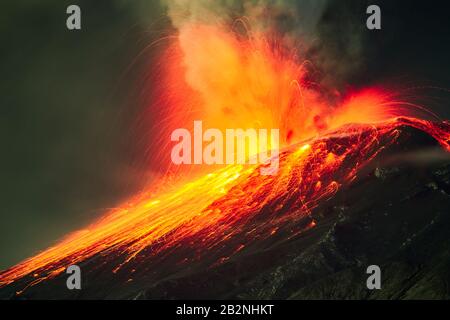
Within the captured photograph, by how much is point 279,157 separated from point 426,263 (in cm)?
2579

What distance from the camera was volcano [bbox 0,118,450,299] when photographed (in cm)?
5572

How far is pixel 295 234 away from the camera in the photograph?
62250mm

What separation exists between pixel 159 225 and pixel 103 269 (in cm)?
1001

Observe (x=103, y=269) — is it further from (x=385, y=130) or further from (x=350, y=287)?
(x=385, y=130)

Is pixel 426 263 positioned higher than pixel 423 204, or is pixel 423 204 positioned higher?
pixel 423 204

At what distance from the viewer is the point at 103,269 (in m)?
66.3

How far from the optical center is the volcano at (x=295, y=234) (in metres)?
55.7
